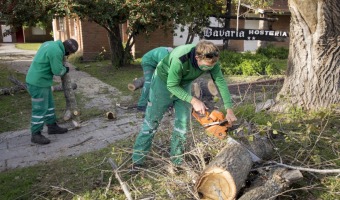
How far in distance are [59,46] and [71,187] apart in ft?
7.64

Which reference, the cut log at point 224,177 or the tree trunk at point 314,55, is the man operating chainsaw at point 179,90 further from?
the tree trunk at point 314,55

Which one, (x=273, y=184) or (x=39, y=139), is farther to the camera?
(x=39, y=139)

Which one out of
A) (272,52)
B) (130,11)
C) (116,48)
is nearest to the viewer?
(130,11)

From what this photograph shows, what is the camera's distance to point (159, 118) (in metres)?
3.68

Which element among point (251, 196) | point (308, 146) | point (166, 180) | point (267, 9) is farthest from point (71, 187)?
point (267, 9)

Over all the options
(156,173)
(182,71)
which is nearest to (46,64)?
(182,71)

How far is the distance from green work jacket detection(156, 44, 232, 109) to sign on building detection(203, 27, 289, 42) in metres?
7.28

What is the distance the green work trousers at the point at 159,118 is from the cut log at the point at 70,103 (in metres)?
2.33

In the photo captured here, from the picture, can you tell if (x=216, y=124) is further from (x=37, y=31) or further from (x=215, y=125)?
(x=37, y=31)

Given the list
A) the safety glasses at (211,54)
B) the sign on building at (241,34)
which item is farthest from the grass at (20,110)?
the sign on building at (241,34)

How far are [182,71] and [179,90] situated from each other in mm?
221

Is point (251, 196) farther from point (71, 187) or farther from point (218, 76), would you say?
point (71, 187)

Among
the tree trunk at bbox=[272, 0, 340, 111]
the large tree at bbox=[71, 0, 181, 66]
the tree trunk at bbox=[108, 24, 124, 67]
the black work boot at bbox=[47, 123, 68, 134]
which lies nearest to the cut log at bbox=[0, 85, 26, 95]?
the large tree at bbox=[71, 0, 181, 66]

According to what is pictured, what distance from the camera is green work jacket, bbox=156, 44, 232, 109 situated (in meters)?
3.19
